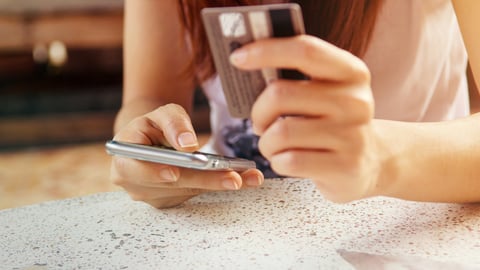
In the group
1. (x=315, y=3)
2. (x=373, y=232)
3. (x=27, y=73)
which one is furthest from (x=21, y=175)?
(x=373, y=232)

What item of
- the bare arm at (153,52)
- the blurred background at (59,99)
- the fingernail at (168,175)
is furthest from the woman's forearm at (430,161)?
the blurred background at (59,99)

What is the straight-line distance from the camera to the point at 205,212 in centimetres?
65

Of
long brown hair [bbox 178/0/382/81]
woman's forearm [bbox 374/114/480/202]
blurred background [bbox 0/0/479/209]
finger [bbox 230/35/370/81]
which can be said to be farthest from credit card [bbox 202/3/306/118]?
blurred background [bbox 0/0/479/209]

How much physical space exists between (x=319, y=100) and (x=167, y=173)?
224mm

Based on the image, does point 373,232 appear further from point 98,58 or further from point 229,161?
point 98,58

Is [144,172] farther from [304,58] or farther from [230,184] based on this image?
[304,58]

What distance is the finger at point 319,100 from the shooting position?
1.55ft

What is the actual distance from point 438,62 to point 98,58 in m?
2.28

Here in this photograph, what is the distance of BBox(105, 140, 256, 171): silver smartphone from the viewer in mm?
577

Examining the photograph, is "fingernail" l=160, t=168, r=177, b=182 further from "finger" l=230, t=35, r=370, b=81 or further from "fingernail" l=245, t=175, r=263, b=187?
"finger" l=230, t=35, r=370, b=81

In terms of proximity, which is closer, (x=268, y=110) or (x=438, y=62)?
(x=268, y=110)

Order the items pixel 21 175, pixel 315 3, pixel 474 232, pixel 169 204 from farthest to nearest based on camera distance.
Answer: pixel 21 175, pixel 315 3, pixel 169 204, pixel 474 232

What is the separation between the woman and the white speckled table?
26 millimetres

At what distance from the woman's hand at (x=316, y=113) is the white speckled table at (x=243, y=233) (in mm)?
67
